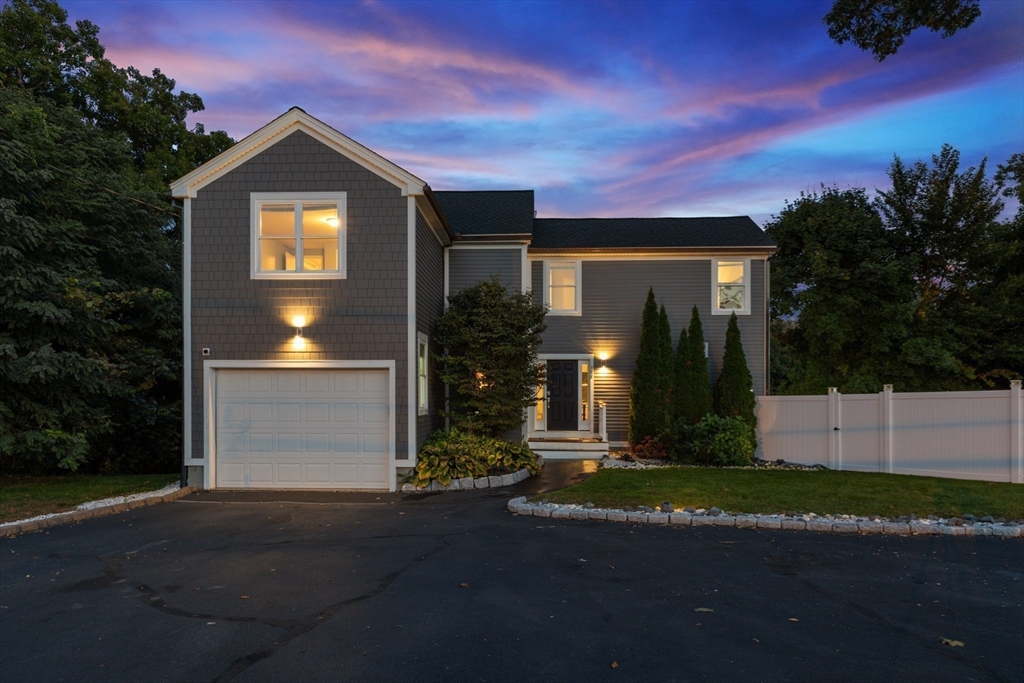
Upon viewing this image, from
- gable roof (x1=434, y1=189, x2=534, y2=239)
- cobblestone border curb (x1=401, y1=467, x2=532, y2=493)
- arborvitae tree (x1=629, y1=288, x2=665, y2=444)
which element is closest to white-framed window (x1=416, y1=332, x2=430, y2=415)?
cobblestone border curb (x1=401, y1=467, x2=532, y2=493)

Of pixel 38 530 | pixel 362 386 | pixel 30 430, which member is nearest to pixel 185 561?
pixel 38 530

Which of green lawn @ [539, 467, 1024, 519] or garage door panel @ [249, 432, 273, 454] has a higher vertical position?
garage door panel @ [249, 432, 273, 454]

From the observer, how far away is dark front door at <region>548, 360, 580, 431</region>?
17.7 metres

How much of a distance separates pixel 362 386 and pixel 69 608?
6580mm

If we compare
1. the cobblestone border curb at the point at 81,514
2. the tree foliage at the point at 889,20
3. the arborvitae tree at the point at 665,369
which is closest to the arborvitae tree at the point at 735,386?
the arborvitae tree at the point at 665,369

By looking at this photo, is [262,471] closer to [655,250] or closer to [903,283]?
[655,250]

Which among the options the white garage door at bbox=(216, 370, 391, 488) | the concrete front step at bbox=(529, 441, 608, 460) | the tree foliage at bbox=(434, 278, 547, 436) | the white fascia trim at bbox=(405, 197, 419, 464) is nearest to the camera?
the white fascia trim at bbox=(405, 197, 419, 464)

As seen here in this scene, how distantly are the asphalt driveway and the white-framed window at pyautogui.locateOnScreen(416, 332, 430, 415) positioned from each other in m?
3.80

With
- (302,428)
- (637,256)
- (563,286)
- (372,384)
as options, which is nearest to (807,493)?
(372,384)

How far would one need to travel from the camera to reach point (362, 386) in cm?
1180

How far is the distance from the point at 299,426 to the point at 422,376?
254cm

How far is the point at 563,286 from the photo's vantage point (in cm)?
1797

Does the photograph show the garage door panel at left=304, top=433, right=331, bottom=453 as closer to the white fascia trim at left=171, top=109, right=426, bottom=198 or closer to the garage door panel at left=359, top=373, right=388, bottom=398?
the garage door panel at left=359, top=373, right=388, bottom=398

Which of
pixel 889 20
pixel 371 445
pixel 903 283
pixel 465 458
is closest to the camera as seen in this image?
A: pixel 889 20
